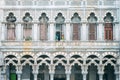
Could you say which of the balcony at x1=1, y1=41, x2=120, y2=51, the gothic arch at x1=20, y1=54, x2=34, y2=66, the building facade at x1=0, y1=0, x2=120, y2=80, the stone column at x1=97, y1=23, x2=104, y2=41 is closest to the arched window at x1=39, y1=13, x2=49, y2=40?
the building facade at x1=0, y1=0, x2=120, y2=80

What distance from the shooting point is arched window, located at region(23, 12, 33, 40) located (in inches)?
2170

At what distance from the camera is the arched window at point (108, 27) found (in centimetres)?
5503

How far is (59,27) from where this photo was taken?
5544 centimetres

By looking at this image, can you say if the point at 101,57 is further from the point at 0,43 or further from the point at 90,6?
the point at 0,43

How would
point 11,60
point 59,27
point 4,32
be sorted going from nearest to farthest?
point 11,60
point 4,32
point 59,27

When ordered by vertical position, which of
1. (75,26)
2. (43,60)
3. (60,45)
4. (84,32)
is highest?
(75,26)

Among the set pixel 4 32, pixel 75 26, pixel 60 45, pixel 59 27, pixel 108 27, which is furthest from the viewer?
pixel 59 27

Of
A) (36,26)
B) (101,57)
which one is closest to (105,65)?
(101,57)

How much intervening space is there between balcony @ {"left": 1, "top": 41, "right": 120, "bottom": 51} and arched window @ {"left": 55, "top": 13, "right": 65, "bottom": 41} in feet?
4.88

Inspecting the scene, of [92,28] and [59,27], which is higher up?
[59,27]

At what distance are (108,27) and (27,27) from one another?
8.93m

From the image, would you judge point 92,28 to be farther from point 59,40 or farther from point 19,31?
point 19,31

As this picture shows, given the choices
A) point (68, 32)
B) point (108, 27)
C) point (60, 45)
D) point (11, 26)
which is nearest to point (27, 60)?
point (60, 45)

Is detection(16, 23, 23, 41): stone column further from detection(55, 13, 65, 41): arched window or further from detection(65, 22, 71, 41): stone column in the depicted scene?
detection(65, 22, 71, 41): stone column
